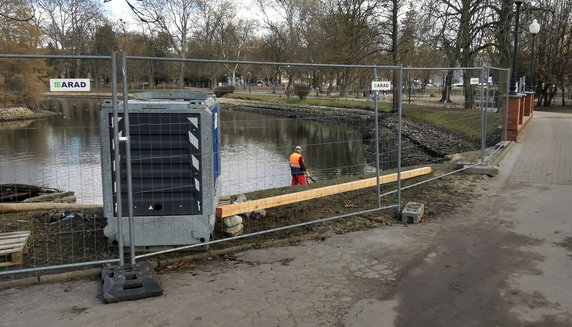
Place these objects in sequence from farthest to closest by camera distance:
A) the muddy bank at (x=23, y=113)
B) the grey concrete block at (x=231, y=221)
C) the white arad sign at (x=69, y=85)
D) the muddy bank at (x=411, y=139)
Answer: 1. the muddy bank at (x=411, y=139)
2. the muddy bank at (x=23, y=113)
3. the grey concrete block at (x=231, y=221)
4. the white arad sign at (x=69, y=85)

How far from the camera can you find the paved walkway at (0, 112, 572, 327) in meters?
4.19

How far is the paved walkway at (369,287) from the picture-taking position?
4191 millimetres

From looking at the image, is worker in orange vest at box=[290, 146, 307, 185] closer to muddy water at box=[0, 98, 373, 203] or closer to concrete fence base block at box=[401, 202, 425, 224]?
muddy water at box=[0, 98, 373, 203]

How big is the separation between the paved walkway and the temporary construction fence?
49 cm

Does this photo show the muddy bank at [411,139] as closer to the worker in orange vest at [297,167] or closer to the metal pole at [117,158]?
the worker in orange vest at [297,167]

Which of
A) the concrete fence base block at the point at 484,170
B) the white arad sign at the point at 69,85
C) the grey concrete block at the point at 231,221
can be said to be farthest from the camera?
the concrete fence base block at the point at 484,170

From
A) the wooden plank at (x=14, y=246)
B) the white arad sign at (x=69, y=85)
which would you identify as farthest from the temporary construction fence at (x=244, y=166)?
the white arad sign at (x=69, y=85)

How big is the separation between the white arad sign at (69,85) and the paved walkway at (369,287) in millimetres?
1887

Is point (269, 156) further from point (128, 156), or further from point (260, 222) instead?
point (128, 156)

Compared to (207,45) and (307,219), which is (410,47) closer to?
(307,219)

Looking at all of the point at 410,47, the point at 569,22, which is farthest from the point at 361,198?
the point at 569,22

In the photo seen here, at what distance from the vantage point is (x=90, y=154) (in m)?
11.3

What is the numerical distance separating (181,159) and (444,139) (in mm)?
21704

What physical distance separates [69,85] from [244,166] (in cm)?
1276
